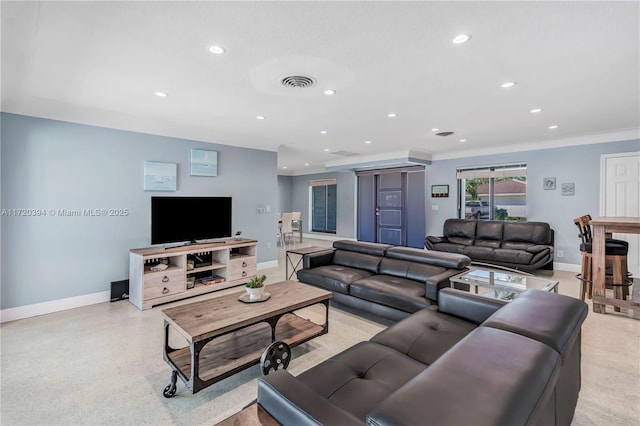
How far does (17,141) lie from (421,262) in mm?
4663

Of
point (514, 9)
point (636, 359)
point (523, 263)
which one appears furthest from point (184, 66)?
point (523, 263)

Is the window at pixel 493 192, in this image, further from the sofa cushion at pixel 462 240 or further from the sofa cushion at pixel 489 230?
the sofa cushion at pixel 462 240

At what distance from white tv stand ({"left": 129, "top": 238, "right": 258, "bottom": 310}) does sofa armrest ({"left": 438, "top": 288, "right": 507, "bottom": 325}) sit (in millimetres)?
3175

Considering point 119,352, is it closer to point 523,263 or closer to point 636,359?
point 636,359

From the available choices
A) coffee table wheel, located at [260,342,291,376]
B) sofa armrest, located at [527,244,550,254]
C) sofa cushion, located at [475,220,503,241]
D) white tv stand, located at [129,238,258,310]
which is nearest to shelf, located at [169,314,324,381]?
coffee table wheel, located at [260,342,291,376]

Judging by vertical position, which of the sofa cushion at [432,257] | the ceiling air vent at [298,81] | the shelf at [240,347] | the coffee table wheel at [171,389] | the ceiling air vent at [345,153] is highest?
the ceiling air vent at [345,153]

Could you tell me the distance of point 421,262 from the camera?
3367mm

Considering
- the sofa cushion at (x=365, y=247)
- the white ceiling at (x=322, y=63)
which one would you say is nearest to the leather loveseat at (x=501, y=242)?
the white ceiling at (x=322, y=63)

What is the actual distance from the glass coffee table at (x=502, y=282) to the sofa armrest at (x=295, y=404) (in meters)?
2.26

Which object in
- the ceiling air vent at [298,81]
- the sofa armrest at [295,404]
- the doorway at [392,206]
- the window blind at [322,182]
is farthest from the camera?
the window blind at [322,182]

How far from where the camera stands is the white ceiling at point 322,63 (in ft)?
5.89

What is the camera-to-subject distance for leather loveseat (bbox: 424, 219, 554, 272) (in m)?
4.93

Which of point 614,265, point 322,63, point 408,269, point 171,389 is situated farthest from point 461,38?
point 614,265

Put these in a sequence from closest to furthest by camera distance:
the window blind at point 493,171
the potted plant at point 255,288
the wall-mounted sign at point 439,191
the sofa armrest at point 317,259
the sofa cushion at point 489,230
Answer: the potted plant at point 255,288 < the sofa armrest at point 317,259 < the sofa cushion at point 489,230 < the window blind at point 493,171 < the wall-mounted sign at point 439,191
